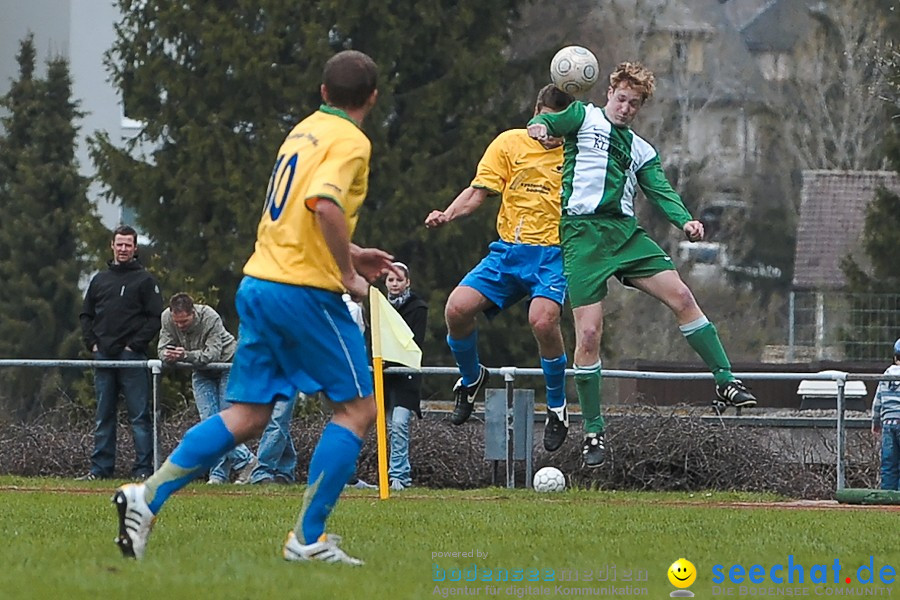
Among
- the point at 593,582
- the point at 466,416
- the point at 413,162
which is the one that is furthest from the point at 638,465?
the point at 413,162

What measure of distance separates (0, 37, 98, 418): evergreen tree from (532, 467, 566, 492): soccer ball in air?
23006mm

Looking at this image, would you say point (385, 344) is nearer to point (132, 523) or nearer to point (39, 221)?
point (132, 523)

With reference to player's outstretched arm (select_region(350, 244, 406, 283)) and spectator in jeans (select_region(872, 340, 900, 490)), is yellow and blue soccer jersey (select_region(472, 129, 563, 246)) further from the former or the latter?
spectator in jeans (select_region(872, 340, 900, 490))

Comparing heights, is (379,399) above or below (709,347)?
below

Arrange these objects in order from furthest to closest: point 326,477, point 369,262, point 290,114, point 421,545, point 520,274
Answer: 1. point 290,114
2. point 520,274
3. point 421,545
4. point 369,262
5. point 326,477

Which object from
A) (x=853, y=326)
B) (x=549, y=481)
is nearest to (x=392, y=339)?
(x=549, y=481)

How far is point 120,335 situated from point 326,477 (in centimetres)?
878

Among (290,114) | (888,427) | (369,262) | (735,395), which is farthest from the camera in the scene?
(290,114)

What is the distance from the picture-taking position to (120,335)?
51.3 feet

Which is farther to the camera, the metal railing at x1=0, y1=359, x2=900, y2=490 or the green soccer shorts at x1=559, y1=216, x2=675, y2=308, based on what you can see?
the metal railing at x1=0, y1=359, x2=900, y2=490

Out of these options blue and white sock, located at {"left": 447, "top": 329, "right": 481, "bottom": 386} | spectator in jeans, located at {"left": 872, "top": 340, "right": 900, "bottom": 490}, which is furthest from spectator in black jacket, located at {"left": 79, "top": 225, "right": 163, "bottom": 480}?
spectator in jeans, located at {"left": 872, "top": 340, "right": 900, "bottom": 490}

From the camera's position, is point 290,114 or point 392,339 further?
point 290,114

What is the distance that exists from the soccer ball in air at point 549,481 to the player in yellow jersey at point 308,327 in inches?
267

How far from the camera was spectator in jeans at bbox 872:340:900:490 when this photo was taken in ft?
50.3
